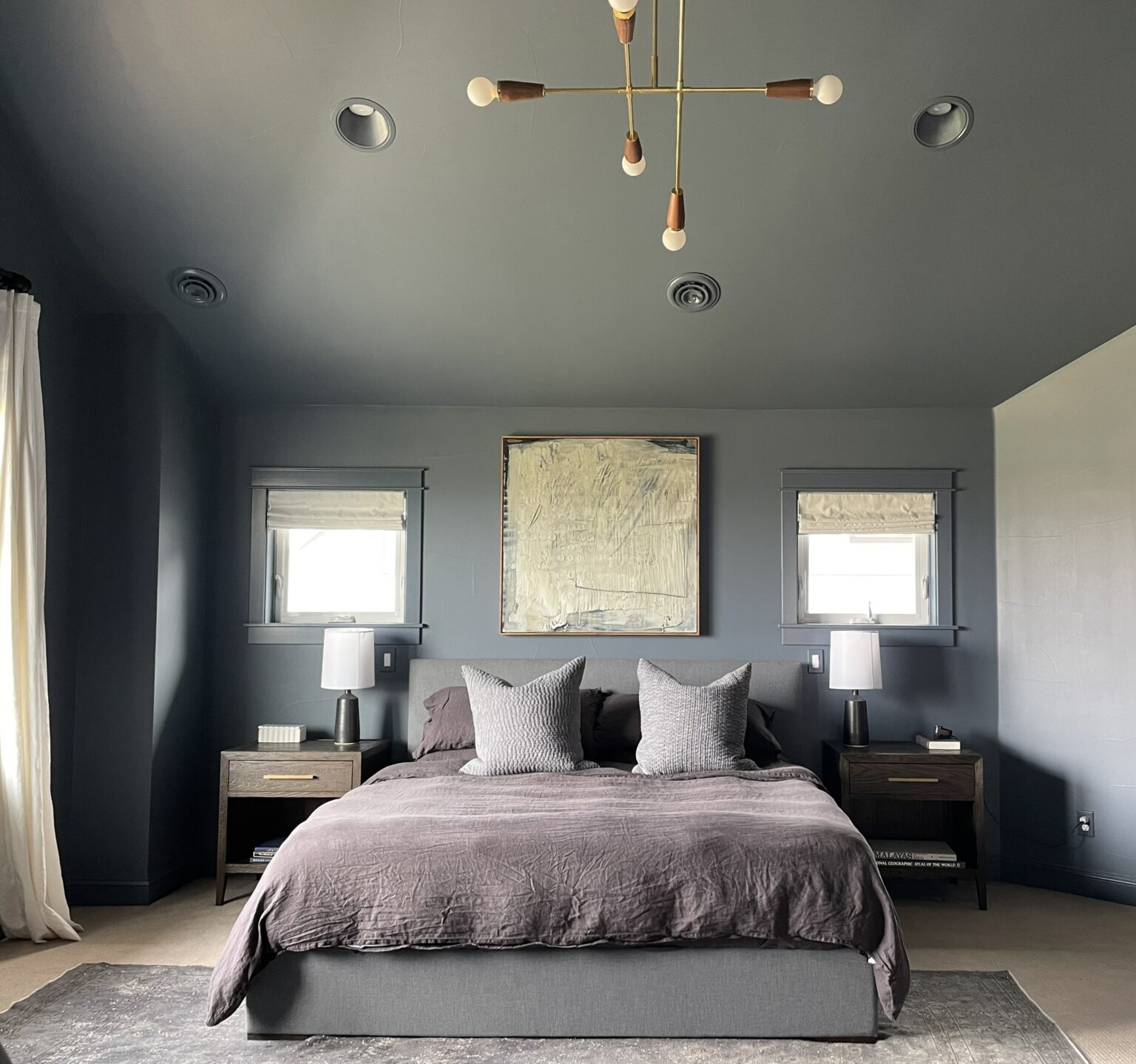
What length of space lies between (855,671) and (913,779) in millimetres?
526

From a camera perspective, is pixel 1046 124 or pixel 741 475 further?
pixel 741 475

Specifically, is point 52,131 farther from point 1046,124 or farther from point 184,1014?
point 1046,124

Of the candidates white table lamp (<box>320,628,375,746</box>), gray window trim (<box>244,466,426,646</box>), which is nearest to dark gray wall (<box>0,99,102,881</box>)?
gray window trim (<box>244,466,426,646</box>)

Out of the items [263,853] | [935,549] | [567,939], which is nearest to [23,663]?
[263,853]

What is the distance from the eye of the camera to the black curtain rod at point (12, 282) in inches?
138

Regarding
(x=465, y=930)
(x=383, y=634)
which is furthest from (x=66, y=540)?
(x=465, y=930)

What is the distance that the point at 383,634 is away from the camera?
484 centimetres

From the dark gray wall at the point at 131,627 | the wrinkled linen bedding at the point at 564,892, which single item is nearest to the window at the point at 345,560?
the dark gray wall at the point at 131,627

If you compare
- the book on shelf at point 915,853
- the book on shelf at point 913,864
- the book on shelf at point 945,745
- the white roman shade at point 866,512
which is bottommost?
the book on shelf at point 913,864

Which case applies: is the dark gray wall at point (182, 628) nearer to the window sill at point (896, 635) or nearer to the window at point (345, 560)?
the window at point (345, 560)

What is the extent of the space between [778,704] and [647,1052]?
217cm

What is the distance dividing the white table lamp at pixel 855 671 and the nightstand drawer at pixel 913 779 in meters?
0.23

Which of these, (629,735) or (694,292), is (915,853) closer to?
(629,735)

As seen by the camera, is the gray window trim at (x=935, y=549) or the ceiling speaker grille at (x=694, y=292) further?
the gray window trim at (x=935, y=549)
